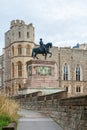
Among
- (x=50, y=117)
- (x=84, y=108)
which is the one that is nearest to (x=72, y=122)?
(x=84, y=108)

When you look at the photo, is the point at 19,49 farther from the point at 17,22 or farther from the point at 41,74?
the point at 41,74

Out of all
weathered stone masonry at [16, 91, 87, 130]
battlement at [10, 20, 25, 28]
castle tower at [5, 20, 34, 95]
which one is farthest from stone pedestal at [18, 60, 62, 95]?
battlement at [10, 20, 25, 28]

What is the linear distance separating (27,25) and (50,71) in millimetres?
42293

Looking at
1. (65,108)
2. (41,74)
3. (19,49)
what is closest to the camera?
(65,108)

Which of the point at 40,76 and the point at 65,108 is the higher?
the point at 40,76

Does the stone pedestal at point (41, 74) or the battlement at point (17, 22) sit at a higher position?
the battlement at point (17, 22)

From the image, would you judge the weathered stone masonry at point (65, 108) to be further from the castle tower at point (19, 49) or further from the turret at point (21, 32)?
the turret at point (21, 32)

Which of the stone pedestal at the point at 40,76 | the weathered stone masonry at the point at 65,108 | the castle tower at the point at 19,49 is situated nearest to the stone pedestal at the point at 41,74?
the stone pedestal at the point at 40,76

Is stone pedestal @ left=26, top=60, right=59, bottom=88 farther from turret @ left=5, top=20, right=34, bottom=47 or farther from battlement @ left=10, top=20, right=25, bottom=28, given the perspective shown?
battlement @ left=10, top=20, right=25, bottom=28

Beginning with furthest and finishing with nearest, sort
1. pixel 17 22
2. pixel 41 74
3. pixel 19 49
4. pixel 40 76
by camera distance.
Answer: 1. pixel 17 22
2. pixel 19 49
3. pixel 41 74
4. pixel 40 76

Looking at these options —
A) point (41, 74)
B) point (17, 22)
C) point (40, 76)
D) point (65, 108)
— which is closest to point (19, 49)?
point (17, 22)

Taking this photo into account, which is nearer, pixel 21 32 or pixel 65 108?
pixel 65 108

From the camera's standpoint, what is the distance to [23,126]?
14828mm

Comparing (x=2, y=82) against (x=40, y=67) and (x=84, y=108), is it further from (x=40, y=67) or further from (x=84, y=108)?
(x=84, y=108)
